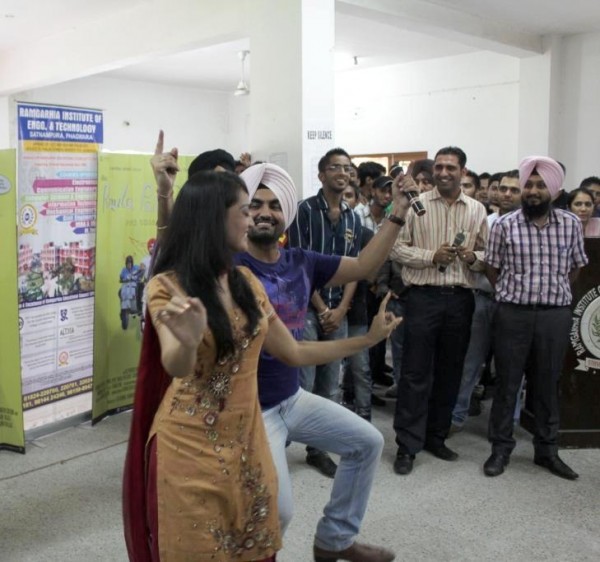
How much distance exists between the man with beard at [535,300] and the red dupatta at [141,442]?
223cm

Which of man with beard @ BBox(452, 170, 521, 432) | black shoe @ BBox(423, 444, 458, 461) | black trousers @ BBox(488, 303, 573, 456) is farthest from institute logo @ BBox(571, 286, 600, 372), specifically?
black shoe @ BBox(423, 444, 458, 461)

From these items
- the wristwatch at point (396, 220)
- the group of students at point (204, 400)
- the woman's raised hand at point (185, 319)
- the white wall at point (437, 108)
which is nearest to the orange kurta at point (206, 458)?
the group of students at point (204, 400)

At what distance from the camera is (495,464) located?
138 inches

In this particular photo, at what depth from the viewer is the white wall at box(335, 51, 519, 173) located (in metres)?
8.79

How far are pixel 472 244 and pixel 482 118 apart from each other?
598cm

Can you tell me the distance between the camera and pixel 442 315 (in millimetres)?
3502

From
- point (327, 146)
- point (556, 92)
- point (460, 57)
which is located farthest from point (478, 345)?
point (460, 57)

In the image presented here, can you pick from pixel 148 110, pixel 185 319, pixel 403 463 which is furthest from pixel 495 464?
pixel 148 110

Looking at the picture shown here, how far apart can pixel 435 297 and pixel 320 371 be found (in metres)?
0.72

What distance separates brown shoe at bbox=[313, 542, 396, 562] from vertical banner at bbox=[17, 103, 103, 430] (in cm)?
222

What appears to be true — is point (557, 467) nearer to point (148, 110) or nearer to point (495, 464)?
point (495, 464)

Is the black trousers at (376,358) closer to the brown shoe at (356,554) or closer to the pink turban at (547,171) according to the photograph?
the pink turban at (547,171)

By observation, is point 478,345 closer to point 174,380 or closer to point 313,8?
point 313,8

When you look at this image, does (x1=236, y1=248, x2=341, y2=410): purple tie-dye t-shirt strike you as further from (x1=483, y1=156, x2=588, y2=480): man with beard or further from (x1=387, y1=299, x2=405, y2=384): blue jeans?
(x1=387, y1=299, x2=405, y2=384): blue jeans
